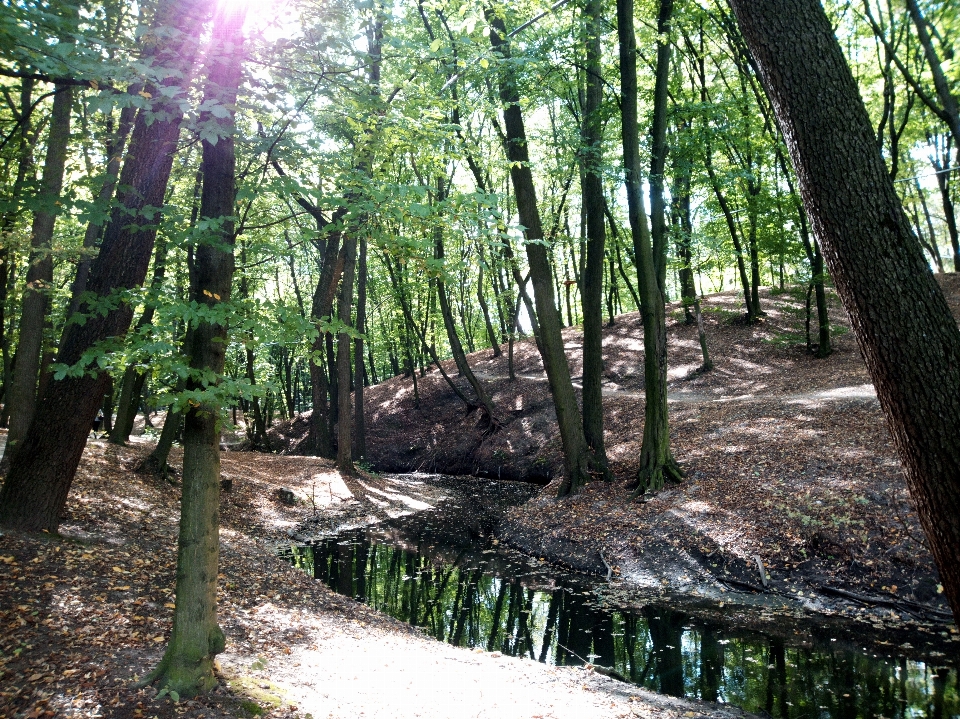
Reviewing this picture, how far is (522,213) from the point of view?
1318 cm

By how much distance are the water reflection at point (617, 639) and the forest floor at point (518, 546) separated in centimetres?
52

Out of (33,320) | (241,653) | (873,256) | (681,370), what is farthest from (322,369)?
(873,256)

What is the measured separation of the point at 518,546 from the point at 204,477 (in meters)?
8.20

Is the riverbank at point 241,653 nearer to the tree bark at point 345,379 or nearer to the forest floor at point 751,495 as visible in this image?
the forest floor at point 751,495

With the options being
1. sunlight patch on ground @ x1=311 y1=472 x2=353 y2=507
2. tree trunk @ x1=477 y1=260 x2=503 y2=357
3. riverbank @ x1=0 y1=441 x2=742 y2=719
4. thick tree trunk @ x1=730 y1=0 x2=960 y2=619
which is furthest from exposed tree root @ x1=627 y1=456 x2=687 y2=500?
tree trunk @ x1=477 y1=260 x2=503 y2=357

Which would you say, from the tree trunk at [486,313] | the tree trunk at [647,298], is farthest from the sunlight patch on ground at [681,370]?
the tree trunk at [647,298]

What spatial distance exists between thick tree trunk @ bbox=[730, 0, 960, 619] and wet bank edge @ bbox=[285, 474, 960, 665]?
178 inches

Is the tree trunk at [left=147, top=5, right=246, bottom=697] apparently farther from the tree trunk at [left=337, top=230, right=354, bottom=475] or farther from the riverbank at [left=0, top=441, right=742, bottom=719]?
the tree trunk at [left=337, top=230, right=354, bottom=475]

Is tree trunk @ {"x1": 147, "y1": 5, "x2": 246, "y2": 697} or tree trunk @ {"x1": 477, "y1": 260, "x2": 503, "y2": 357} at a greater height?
tree trunk @ {"x1": 477, "y1": 260, "x2": 503, "y2": 357}

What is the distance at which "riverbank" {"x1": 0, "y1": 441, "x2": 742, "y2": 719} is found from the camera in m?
4.41

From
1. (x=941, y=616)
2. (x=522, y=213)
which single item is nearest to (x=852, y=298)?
(x=941, y=616)

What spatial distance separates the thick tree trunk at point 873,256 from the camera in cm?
328

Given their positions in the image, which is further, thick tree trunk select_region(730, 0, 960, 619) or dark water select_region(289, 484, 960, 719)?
dark water select_region(289, 484, 960, 719)

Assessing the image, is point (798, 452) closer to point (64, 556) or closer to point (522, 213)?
point (522, 213)
